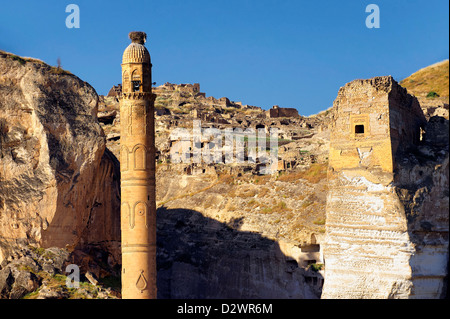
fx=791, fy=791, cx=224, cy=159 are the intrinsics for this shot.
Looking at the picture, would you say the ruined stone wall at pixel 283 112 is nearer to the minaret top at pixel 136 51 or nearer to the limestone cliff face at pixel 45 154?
the limestone cliff face at pixel 45 154

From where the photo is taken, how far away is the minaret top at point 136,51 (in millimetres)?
32188

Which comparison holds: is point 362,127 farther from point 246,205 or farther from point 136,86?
point 246,205

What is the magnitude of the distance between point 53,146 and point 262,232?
1066 centimetres

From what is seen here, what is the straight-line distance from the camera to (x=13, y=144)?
35.2 meters

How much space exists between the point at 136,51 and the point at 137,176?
5125mm

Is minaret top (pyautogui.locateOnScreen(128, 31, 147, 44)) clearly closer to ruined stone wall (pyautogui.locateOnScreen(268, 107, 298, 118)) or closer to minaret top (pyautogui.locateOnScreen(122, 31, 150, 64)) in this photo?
minaret top (pyautogui.locateOnScreen(122, 31, 150, 64))

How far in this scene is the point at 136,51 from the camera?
3225 centimetres

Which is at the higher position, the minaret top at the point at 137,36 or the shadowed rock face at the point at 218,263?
the minaret top at the point at 137,36

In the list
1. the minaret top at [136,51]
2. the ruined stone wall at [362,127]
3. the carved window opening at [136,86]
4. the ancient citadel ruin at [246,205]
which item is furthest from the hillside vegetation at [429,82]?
A: the ruined stone wall at [362,127]

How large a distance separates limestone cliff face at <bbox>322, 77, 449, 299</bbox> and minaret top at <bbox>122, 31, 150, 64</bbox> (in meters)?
9.19

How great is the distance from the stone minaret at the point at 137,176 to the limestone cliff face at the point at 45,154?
466 centimetres

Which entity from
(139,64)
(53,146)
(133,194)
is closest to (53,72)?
(53,146)

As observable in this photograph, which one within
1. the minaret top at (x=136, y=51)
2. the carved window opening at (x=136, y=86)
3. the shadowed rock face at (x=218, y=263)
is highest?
the minaret top at (x=136, y=51)

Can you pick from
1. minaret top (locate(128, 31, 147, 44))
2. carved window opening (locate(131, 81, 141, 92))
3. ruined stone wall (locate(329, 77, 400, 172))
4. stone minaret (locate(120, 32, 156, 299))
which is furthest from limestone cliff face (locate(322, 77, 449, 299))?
minaret top (locate(128, 31, 147, 44))
